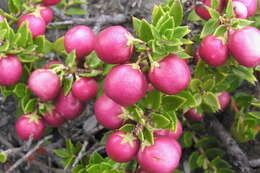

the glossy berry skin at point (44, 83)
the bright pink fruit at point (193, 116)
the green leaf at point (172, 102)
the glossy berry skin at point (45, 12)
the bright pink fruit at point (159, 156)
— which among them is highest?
the glossy berry skin at point (45, 12)

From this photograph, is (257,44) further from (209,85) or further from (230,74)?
(230,74)

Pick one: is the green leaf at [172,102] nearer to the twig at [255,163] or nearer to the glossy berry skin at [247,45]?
the glossy berry skin at [247,45]

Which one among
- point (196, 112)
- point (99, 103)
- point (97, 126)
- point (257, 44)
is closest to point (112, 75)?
point (99, 103)

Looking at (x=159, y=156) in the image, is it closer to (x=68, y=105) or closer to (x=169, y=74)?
(x=169, y=74)

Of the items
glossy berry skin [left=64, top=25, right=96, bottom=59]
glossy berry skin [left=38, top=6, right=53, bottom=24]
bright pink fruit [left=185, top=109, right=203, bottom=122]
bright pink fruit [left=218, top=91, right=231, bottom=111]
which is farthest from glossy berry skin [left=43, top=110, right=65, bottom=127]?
bright pink fruit [left=218, top=91, right=231, bottom=111]

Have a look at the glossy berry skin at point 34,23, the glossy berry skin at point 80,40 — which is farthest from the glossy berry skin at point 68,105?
the glossy berry skin at point 34,23

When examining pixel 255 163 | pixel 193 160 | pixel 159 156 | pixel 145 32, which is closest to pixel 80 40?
A: pixel 145 32
